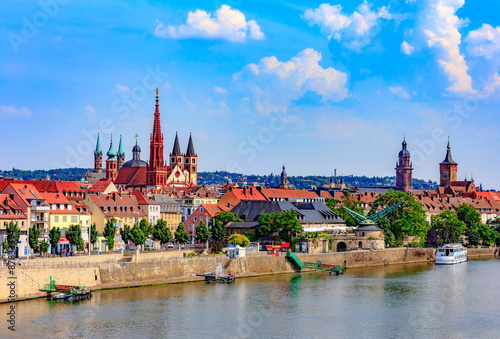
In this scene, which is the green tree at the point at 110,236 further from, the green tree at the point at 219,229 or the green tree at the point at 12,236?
the green tree at the point at 12,236

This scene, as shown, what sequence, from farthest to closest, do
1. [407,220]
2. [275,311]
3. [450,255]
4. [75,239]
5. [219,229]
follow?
1. [407,220]
2. [450,255]
3. [219,229]
4. [75,239]
5. [275,311]

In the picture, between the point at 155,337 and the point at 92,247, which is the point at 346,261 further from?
the point at 155,337

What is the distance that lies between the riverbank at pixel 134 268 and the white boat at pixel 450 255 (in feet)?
48.7

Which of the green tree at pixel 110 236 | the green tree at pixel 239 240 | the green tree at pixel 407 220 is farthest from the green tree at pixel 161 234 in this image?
the green tree at pixel 407 220

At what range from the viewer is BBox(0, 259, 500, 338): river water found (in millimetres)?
56469

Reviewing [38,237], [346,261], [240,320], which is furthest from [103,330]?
[346,261]

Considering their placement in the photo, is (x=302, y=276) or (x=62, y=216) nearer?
(x=302, y=276)

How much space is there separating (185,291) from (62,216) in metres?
28.3

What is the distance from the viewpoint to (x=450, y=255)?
11281cm

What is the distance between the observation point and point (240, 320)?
60312 millimetres

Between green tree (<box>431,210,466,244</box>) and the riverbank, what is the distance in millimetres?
31440

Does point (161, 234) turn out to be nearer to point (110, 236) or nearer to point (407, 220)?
point (110, 236)

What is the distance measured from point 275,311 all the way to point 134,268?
15579 millimetres

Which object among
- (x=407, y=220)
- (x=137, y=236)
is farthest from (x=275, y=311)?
(x=407, y=220)
